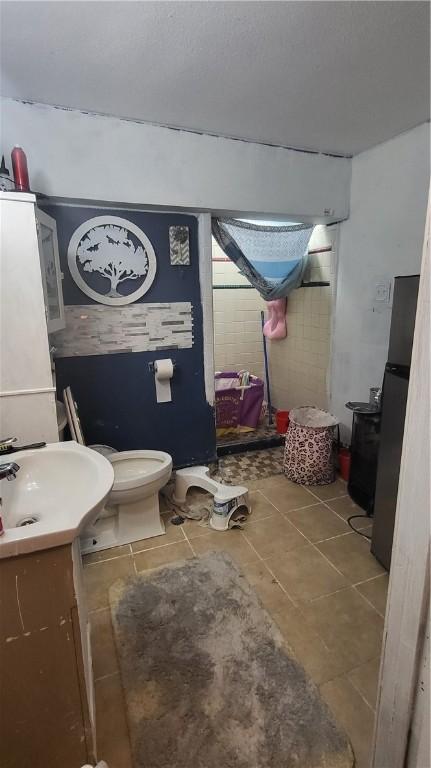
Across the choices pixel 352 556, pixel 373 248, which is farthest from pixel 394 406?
pixel 373 248

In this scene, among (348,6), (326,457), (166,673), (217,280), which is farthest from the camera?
(217,280)

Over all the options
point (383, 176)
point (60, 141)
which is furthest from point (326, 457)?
point (60, 141)

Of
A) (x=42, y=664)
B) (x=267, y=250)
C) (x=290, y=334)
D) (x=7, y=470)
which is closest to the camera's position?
(x=42, y=664)

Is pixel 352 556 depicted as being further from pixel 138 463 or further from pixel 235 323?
pixel 235 323

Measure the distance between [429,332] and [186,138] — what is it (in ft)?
6.71

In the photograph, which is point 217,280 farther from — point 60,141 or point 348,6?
point 348,6

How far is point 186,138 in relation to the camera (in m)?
2.11

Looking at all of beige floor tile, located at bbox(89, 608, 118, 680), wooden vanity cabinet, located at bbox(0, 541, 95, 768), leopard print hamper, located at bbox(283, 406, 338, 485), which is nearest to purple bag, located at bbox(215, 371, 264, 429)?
leopard print hamper, located at bbox(283, 406, 338, 485)

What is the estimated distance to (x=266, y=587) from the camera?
1770mm

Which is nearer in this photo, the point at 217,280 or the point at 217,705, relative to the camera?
the point at 217,705

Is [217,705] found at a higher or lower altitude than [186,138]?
lower

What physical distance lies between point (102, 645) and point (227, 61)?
2434 mm

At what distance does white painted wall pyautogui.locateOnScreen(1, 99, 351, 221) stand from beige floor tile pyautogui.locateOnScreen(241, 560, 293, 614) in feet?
6.82

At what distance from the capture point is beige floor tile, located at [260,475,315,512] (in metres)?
2.45
